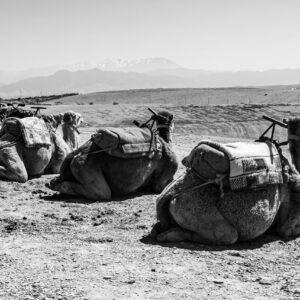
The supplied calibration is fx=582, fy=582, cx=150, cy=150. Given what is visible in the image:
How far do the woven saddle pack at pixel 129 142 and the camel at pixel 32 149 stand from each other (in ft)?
6.83

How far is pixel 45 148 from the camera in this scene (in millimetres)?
11258

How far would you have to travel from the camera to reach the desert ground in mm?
4918

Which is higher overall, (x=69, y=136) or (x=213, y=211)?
(x=69, y=136)

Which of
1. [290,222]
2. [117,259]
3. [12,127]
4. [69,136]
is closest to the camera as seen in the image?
[117,259]

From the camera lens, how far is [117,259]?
19.0 ft

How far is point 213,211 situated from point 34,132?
551 centimetres

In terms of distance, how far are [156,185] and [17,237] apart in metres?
3.54

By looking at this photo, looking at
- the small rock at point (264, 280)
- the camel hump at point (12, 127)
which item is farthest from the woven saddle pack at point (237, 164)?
the camel hump at point (12, 127)

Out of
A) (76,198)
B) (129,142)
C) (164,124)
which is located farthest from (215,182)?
(164,124)

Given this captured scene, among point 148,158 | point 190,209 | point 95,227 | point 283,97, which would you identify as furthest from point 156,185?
point 283,97

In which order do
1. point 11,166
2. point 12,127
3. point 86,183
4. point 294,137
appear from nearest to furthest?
point 294,137 → point 86,183 → point 11,166 → point 12,127

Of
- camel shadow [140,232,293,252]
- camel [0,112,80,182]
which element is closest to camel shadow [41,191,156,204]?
camel [0,112,80,182]

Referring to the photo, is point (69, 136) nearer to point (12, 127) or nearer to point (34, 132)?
point (34, 132)

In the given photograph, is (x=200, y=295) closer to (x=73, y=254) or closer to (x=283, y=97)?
(x=73, y=254)
